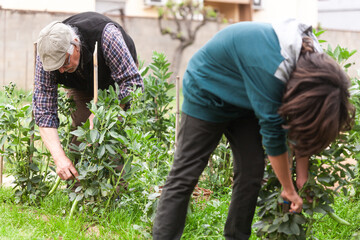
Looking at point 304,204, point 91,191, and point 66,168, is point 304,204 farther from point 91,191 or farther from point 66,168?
point 66,168

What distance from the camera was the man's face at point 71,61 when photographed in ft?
10.2

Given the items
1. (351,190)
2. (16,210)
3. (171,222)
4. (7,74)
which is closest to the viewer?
(171,222)

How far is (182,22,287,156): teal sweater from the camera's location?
2014mm

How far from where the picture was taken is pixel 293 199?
2.34m

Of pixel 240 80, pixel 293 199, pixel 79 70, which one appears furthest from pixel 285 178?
pixel 79 70

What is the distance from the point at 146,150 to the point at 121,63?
24.3 inches

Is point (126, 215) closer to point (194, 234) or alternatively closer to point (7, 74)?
point (194, 234)

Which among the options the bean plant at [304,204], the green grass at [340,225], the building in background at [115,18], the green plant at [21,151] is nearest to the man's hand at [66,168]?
the green plant at [21,151]

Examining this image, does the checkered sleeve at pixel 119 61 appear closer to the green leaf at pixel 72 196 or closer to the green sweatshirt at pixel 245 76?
the green leaf at pixel 72 196

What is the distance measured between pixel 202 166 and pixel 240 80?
0.55 m

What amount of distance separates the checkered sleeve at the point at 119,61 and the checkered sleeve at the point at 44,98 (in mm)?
406

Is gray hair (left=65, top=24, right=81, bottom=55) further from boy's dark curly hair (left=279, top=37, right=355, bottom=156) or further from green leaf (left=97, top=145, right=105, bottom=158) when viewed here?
boy's dark curly hair (left=279, top=37, right=355, bottom=156)

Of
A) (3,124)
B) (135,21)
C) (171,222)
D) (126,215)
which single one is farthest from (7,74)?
(171,222)

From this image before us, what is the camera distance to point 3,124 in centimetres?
356
